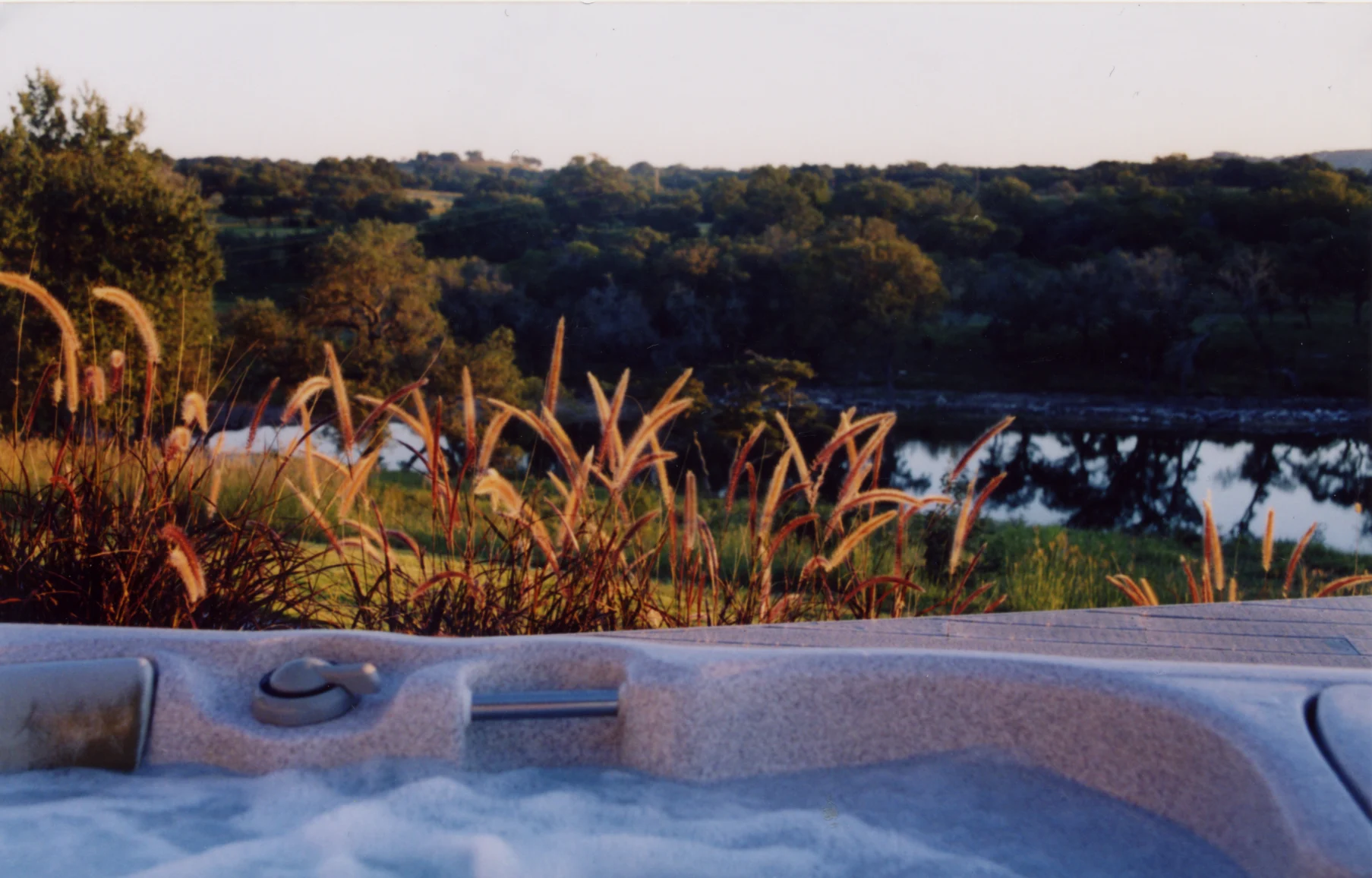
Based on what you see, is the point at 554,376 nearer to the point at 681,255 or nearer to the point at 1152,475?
the point at 681,255

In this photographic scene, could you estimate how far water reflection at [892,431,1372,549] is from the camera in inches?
324

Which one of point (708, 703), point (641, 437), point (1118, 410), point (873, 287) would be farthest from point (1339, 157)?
point (708, 703)

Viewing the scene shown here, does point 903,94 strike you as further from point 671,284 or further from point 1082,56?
point 671,284

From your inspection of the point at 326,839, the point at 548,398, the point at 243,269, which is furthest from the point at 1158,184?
the point at 326,839

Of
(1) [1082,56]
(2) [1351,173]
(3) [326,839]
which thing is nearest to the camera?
(3) [326,839]

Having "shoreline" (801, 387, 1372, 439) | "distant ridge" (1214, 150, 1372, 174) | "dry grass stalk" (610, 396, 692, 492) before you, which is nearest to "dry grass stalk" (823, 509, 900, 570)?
"dry grass stalk" (610, 396, 692, 492)

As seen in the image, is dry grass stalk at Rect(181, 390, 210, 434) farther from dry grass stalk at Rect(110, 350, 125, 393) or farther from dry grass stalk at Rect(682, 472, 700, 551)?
dry grass stalk at Rect(682, 472, 700, 551)

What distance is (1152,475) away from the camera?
883cm

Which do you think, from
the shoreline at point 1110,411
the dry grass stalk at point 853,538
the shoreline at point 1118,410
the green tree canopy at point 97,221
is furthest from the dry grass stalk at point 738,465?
the shoreline at point 1118,410

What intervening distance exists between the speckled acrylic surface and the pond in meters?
6.64

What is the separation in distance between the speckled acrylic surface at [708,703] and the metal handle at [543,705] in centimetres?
2

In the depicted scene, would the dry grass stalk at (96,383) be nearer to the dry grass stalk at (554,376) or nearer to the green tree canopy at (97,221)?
the dry grass stalk at (554,376)

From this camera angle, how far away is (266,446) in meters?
2.27

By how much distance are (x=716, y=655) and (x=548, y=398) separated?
27.7 inches
